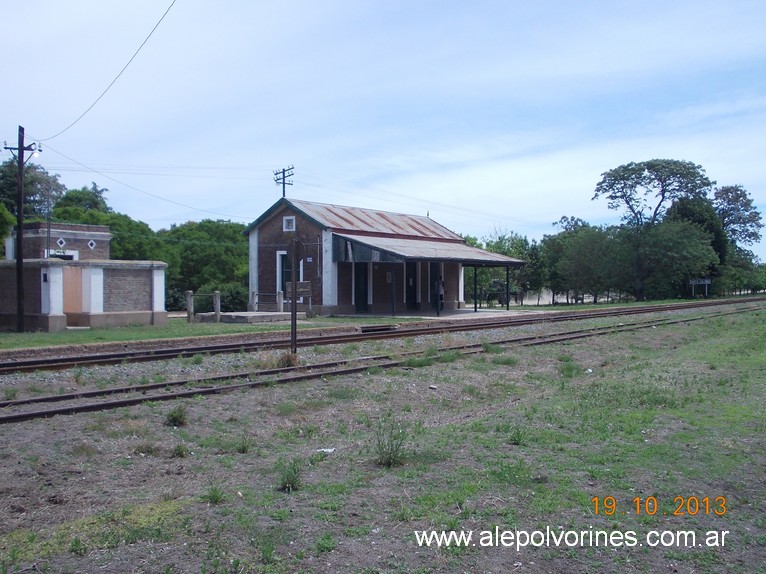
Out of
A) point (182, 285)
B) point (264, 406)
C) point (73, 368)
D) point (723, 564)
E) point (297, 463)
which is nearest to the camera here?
point (723, 564)

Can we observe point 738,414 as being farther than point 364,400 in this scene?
No

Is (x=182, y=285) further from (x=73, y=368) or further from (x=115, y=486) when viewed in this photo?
(x=115, y=486)

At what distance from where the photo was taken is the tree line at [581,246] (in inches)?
2229

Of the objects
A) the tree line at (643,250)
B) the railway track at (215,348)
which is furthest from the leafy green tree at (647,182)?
the railway track at (215,348)

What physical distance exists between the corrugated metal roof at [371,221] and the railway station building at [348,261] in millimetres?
103

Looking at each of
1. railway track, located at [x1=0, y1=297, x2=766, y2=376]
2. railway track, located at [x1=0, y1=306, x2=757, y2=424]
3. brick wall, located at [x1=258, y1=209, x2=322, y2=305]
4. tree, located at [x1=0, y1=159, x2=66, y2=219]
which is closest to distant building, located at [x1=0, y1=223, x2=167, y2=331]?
railway track, located at [x1=0, y1=297, x2=766, y2=376]

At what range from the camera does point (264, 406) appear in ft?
35.1

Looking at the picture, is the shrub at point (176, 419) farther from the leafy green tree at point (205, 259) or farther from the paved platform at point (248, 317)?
the leafy green tree at point (205, 259)

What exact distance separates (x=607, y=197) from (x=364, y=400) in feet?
187

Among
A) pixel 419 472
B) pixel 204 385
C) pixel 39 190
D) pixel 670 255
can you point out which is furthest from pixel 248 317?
pixel 39 190

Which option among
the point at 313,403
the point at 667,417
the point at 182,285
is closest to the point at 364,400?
the point at 313,403

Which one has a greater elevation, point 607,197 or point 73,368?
point 607,197

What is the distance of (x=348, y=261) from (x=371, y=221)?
6.48 meters

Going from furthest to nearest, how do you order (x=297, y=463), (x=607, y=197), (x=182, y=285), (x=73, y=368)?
(x=607, y=197) < (x=182, y=285) < (x=73, y=368) < (x=297, y=463)
